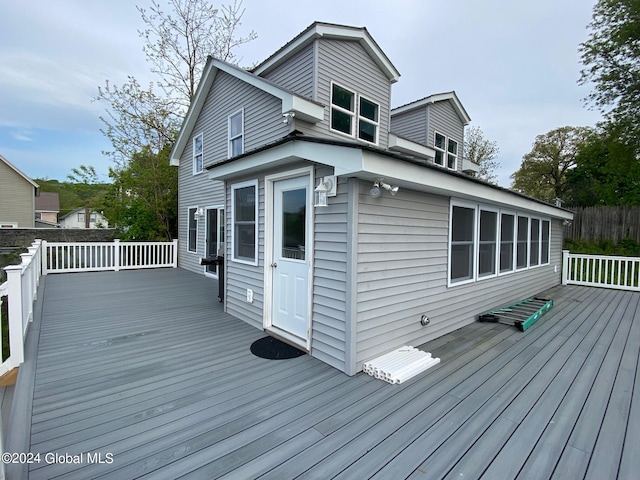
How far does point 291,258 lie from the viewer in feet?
12.5

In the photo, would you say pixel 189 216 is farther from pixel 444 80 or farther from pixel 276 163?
pixel 444 80

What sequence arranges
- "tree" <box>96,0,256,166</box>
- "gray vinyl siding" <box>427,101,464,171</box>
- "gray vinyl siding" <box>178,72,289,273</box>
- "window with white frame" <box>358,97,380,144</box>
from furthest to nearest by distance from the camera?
"tree" <box>96,0,256,166</box>
"gray vinyl siding" <box>427,101,464,171</box>
"window with white frame" <box>358,97,380,144</box>
"gray vinyl siding" <box>178,72,289,273</box>

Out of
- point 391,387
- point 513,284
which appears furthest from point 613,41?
point 391,387

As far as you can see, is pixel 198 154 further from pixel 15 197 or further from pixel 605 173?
pixel 605 173

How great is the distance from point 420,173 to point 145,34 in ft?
46.0

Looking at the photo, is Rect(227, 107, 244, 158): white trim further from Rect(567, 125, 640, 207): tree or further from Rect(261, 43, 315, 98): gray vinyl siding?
Rect(567, 125, 640, 207): tree

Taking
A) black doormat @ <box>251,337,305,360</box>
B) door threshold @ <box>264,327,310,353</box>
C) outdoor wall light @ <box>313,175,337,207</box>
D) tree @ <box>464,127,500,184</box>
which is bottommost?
black doormat @ <box>251,337,305,360</box>

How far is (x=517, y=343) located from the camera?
13.1ft

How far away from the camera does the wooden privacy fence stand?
1085 centimetres

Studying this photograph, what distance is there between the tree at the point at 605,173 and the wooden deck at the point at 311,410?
38.8 ft

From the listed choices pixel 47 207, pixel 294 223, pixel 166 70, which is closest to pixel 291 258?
pixel 294 223

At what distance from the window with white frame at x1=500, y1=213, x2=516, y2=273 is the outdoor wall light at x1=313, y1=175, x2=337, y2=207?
4.07 m

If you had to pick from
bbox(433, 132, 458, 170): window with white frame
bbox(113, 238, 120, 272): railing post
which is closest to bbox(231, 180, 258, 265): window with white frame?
bbox(113, 238, 120, 272): railing post

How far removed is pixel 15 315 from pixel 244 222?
2.72 m
